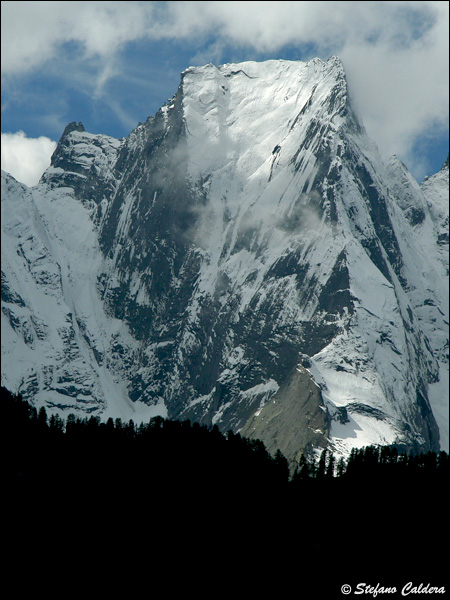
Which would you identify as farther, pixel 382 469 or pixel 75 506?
pixel 382 469

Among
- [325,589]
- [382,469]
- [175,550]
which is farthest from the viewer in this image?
[382,469]

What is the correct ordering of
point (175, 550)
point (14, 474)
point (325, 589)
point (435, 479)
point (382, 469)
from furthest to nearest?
point (382, 469), point (435, 479), point (14, 474), point (175, 550), point (325, 589)

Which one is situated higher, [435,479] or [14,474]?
[435,479]

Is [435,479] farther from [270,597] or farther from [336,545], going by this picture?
[270,597]

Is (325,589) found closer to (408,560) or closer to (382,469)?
(408,560)

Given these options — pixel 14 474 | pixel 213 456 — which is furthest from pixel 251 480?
pixel 14 474

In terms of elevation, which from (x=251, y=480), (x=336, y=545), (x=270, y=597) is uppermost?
(x=251, y=480)
